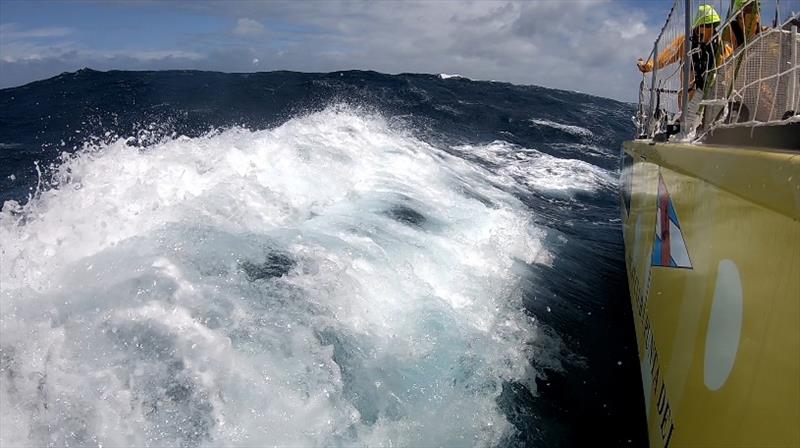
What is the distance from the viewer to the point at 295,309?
11.1 ft

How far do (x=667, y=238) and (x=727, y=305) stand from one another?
1479 millimetres

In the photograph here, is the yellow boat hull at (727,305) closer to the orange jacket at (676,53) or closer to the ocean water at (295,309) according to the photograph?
the orange jacket at (676,53)

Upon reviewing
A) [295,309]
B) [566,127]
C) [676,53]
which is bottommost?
[295,309]

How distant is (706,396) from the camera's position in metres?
1.84

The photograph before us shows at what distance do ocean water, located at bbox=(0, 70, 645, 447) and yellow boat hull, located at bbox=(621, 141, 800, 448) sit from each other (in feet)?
3.63

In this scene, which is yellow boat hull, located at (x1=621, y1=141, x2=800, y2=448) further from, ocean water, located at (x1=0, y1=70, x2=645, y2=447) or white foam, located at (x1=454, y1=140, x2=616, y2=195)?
white foam, located at (x1=454, y1=140, x2=616, y2=195)

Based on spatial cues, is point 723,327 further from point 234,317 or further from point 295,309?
point 234,317

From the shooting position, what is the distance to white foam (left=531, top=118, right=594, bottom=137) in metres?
19.0

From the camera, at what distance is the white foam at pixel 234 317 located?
2.53 meters

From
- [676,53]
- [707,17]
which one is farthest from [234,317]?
[707,17]

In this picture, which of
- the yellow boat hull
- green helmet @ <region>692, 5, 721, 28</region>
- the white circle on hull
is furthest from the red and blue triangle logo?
green helmet @ <region>692, 5, 721, 28</region>

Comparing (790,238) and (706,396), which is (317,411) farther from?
(790,238)

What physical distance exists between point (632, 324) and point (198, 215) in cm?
404

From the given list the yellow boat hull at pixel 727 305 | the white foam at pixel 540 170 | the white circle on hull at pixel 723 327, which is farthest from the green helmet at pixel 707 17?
the white foam at pixel 540 170
